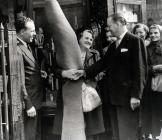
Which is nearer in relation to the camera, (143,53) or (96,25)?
(143,53)

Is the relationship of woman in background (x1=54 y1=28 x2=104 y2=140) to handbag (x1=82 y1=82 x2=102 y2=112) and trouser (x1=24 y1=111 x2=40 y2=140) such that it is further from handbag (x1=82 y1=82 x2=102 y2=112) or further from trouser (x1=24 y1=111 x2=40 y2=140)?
trouser (x1=24 y1=111 x2=40 y2=140)

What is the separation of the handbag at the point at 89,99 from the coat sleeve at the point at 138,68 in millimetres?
481

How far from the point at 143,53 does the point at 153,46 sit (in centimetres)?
92

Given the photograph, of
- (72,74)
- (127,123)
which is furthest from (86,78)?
(127,123)

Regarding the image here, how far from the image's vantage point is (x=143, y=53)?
4891mm

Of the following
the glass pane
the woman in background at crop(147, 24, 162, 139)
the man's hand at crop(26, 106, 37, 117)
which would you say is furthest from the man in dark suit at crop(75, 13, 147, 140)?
the glass pane

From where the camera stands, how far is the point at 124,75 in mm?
4973

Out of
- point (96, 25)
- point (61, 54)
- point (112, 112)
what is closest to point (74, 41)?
point (61, 54)

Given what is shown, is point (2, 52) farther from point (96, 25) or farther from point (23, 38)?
point (96, 25)

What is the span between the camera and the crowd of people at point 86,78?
4.90 m

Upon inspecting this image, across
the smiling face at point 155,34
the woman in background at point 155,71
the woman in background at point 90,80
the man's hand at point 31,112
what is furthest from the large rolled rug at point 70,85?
the smiling face at point 155,34

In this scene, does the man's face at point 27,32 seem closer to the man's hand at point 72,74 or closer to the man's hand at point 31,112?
the man's hand at point 72,74

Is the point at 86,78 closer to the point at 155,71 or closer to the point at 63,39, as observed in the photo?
the point at 63,39

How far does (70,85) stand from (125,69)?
28.3 inches
